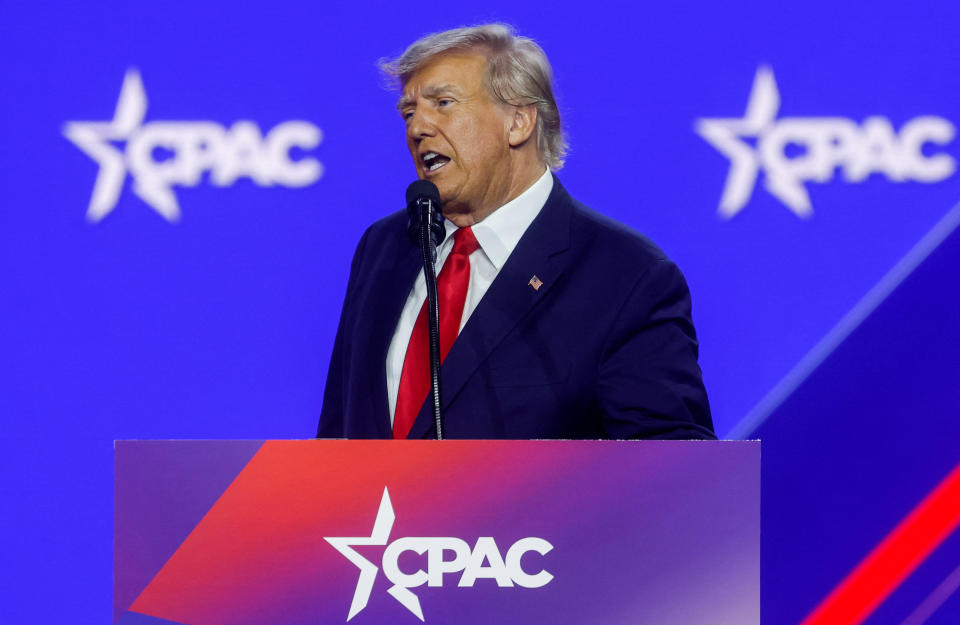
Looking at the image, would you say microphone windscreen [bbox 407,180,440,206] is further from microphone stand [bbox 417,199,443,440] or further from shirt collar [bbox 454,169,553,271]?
shirt collar [bbox 454,169,553,271]

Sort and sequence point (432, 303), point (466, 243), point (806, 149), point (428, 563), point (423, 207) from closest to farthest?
1. point (428, 563)
2. point (432, 303)
3. point (423, 207)
4. point (466, 243)
5. point (806, 149)

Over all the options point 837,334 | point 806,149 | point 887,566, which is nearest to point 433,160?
point 806,149

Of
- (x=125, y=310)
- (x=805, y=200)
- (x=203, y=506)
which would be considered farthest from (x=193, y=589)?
(x=805, y=200)

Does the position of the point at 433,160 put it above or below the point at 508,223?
above

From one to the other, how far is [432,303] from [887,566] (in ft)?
5.86

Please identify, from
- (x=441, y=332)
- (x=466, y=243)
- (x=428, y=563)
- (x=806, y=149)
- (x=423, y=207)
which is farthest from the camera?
(x=806, y=149)

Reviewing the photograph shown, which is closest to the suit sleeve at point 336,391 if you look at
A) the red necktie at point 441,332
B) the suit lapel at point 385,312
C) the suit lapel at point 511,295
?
the suit lapel at point 385,312

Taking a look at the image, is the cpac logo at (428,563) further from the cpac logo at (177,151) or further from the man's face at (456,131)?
the cpac logo at (177,151)

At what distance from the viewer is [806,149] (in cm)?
258

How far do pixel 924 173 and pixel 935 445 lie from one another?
68cm

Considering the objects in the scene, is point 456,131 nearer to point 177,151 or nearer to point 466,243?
point 466,243

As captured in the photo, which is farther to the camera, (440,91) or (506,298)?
(440,91)

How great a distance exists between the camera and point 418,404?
173 cm

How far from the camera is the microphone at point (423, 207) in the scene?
4.80 feet
